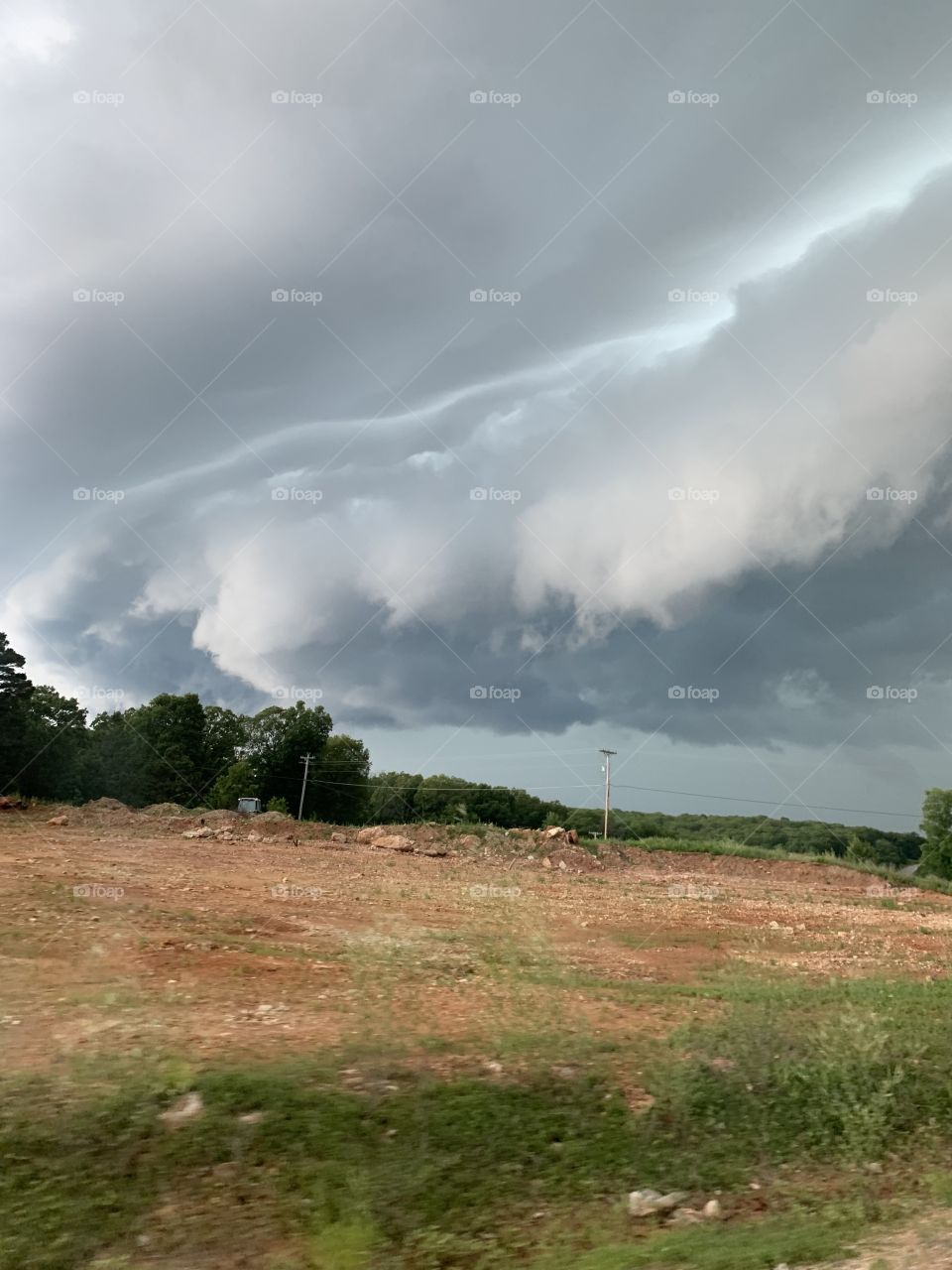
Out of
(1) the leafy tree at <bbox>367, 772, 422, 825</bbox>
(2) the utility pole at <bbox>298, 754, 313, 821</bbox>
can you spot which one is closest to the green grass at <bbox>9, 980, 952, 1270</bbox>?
(2) the utility pole at <bbox>298, 754, 313, 821</bbox>

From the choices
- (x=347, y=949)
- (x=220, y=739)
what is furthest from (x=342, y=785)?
(x=347, y=949)

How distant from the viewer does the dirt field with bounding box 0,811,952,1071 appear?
8.06 meters

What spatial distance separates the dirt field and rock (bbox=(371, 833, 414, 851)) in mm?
4575

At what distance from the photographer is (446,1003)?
31.0 feet

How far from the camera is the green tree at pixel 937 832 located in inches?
2827

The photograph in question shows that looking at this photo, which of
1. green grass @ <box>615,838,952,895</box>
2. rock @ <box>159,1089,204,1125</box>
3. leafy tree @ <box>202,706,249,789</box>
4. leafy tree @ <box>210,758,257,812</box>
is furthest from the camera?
leafy tree @ <box>202,706,249,789</box>

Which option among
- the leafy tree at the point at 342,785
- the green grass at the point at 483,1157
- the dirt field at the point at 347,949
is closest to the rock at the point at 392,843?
the dirt field at the point at 347,949

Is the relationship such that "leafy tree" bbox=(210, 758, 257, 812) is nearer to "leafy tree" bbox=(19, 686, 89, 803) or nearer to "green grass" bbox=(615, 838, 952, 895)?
"leafy tree" bbox=(19, 686, 89, 803)

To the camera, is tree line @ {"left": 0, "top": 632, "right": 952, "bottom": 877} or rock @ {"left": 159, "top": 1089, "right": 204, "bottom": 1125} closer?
rock @ {"left": 159, "top": 1089, "right": 204, "bottom": 1125}

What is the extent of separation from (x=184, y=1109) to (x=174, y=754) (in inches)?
2149

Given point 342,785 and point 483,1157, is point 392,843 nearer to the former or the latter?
point 483,1157

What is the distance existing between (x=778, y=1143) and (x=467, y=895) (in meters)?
13.3

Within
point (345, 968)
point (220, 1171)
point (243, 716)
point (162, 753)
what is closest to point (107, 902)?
point (345, 968)

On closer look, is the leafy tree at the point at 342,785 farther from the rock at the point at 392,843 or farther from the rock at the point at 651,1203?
the rock at the point at 651,1203
